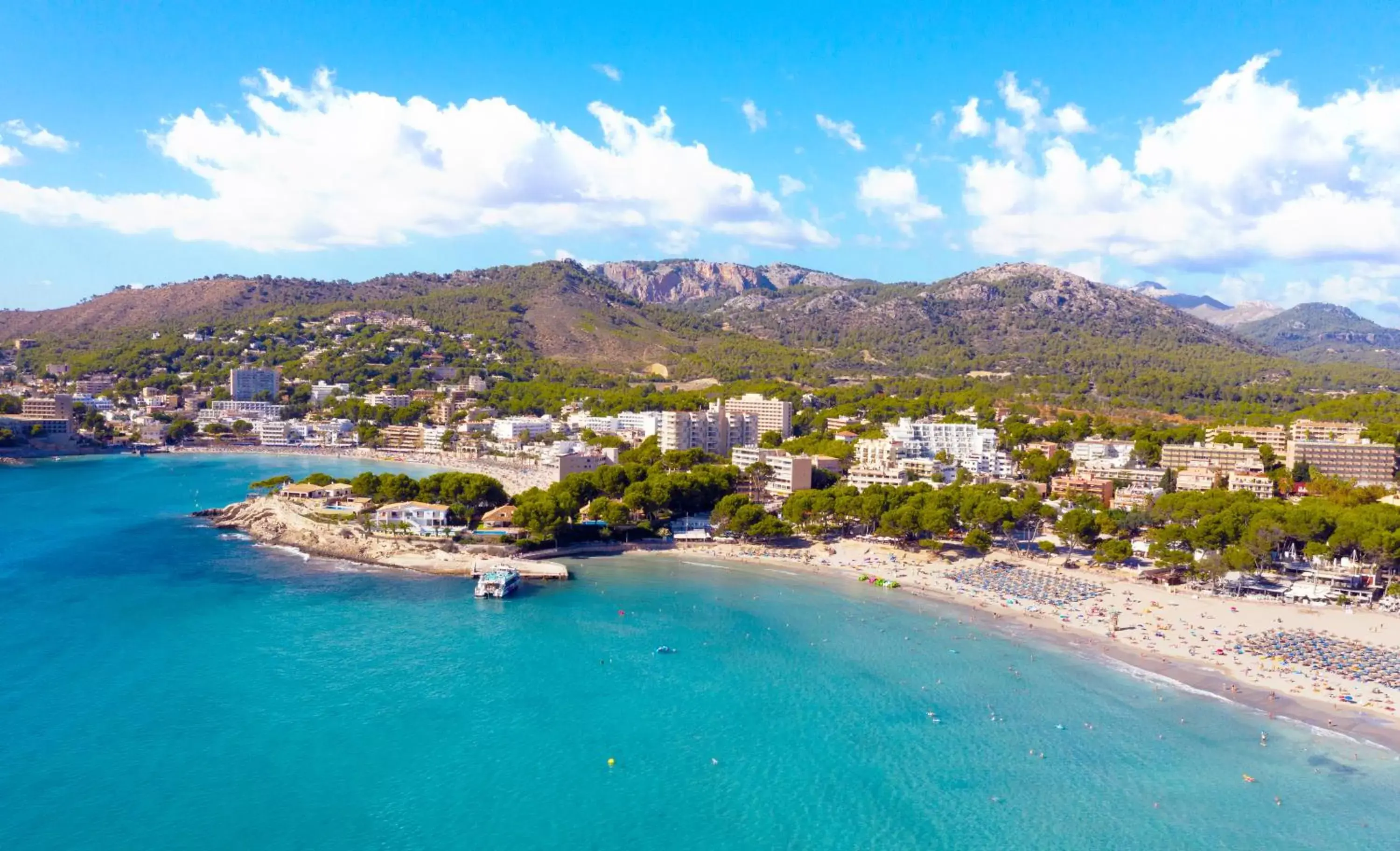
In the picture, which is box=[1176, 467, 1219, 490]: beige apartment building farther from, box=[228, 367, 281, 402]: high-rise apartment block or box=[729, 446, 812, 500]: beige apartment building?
box=[228, 367, 281, 402]: high-rise apartment block

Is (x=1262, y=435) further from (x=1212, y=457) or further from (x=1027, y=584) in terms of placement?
(x=1027, y=584)

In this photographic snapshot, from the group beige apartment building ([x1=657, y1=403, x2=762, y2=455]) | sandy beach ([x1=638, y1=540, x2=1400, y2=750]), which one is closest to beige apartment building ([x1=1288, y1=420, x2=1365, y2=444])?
sandy beach ([x1=638, y1=540, x2=1400, y2=750])

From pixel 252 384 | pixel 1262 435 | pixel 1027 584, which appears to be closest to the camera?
pixel 1027 584

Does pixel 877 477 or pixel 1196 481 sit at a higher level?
pixel 1196 481

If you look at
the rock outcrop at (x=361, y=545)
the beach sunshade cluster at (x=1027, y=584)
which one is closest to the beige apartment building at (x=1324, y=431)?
the beach sunshade cluster at (x=1027, y=584)

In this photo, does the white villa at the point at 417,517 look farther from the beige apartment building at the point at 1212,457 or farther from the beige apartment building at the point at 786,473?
the beige apartment building at the point at 1212,457

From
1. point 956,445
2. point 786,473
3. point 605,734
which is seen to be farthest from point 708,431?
point 605,734
